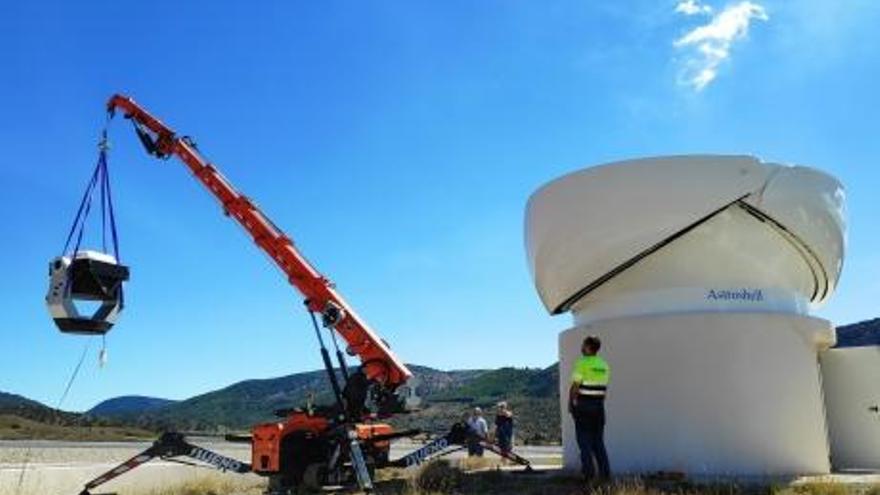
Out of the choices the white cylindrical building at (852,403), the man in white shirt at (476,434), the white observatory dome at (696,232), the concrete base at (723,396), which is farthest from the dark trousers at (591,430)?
the white cylindrical building at (852,403)

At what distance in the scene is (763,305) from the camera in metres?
14.0

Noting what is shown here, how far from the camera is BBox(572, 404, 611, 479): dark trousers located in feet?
39.8

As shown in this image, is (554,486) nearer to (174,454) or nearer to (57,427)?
(174,454)

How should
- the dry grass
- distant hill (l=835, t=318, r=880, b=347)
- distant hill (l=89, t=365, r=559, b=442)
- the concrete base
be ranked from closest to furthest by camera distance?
the concrete base → the dry grass → distant hill (l=89, t=365, r=559, b=442) → distant hill (l=835, t=318, r=880, b=347)

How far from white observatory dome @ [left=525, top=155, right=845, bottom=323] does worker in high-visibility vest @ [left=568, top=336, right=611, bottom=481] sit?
2435mm

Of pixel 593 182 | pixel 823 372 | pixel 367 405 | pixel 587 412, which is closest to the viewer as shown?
pixel 587 412

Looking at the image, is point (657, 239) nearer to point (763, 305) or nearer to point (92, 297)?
point (763, 305)

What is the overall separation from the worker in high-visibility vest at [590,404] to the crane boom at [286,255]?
227 inches

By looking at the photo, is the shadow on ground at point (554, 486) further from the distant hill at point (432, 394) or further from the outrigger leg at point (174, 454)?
the distant hill at point (432, 394)

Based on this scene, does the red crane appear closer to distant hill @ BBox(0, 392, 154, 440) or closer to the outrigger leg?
the outrigger leg

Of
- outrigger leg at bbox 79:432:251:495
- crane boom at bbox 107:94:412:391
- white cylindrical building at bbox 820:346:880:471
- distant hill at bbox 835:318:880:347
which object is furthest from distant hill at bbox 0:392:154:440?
distant hill at bbox 835:318:880:347

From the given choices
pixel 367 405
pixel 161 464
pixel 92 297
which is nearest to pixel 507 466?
pixel 367 405

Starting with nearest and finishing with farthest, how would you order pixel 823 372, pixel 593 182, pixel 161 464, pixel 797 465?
pixel 797 465 → pixel 593 182 → pixel 823 372 → pixel 161 464

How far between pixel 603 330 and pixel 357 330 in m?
4.96
